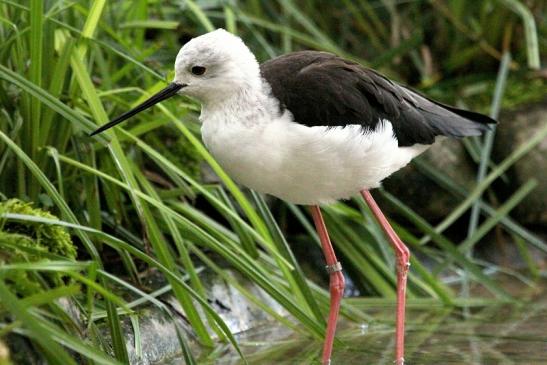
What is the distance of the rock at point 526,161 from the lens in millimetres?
6258

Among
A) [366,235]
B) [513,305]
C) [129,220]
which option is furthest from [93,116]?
[513,305]

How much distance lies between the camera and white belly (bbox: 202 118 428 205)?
393 cm

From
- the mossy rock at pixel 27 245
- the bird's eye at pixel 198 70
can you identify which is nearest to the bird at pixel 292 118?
the bird's eye at pixel 198 70

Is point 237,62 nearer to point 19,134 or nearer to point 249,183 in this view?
point 249,183

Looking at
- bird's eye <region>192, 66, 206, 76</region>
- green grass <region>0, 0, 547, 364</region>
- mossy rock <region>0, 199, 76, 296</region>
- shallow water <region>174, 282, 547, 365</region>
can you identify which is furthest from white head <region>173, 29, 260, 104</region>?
shallow water <region>174, 282, 547, 365</region>

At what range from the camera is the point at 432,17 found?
7156 mm

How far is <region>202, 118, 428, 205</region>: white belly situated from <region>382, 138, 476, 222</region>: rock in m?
1.93

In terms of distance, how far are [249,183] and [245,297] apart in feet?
3.89

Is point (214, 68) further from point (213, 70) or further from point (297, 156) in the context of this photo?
point (297, 156)

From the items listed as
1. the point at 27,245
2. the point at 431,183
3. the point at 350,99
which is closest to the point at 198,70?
the point at 350,99

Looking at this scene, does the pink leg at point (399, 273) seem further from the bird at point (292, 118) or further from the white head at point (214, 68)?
the white head at point (214, 68)

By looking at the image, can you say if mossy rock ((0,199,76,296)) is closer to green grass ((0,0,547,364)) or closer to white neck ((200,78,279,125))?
green grass ((0,0,547,364))

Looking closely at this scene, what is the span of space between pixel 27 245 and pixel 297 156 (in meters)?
1.14

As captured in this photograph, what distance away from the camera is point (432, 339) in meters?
4.83
